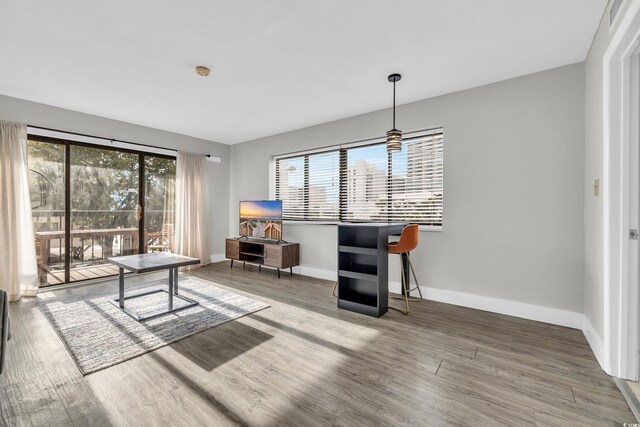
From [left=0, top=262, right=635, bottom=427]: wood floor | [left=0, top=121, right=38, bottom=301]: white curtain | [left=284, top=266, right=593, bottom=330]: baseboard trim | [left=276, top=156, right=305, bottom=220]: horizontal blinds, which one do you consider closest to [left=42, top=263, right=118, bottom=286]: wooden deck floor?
[left=0, top=121, right=38, bottom=301]: white curtain

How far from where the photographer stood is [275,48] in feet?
8.22

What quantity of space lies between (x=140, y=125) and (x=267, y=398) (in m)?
4.85

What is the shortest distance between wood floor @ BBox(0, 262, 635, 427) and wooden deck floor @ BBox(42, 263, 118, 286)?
1.39m

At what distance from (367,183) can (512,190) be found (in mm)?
1809

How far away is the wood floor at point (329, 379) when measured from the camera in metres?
1.57

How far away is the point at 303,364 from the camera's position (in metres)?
2.09

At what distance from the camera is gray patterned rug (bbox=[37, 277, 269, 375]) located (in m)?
2.24

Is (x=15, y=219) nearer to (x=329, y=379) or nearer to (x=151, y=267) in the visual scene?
(x=151, y=267)

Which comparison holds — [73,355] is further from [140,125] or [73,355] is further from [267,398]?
[140,125]

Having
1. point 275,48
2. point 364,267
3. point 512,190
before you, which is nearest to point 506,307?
point 512,190

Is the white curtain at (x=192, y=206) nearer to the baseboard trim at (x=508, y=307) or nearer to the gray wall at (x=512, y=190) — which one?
the gray wall at (x=512, y=190)

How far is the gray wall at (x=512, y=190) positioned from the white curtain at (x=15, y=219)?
4.77 metres

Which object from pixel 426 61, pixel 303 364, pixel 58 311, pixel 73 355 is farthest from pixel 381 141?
pixel 58 311

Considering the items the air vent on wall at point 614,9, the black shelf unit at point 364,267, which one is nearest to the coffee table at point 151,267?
the black shelf unit at point 364,267
